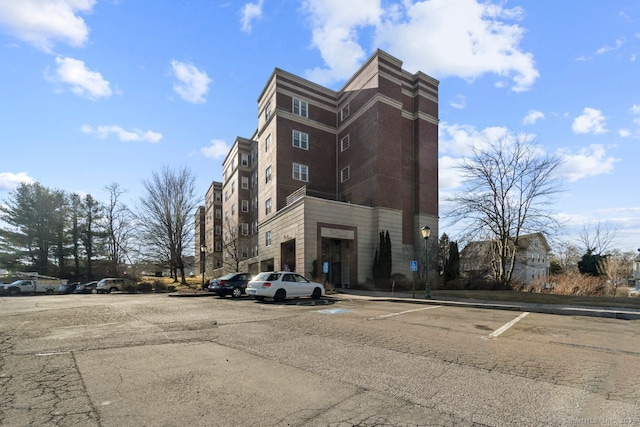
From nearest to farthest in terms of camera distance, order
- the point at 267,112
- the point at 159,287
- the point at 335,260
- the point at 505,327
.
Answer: the point at 505,327
the point at 335,260
the point at 159,287
the point at 267,112

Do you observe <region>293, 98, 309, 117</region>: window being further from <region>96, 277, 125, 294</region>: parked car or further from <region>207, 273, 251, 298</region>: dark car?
<region>96, 277, 125, 294</region>: parked car

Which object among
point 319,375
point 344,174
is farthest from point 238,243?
point 319,375

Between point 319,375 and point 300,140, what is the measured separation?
117ft

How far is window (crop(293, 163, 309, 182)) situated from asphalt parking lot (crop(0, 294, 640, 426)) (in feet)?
97.4

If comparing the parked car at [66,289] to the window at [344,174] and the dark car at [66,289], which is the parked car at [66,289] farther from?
the window at [344,174]

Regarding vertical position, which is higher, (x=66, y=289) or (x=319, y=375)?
(x=319, y=375)

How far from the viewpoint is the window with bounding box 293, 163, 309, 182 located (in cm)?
3938

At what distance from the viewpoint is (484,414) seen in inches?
165

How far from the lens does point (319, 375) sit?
5766mm

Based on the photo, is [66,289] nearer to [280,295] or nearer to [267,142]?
[267,142]

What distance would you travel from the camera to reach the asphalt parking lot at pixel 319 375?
4219 millimetres

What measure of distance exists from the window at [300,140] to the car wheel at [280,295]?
23.1 meters

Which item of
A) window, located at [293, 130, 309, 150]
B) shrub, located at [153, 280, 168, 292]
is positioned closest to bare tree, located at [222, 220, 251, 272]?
shrub, located at [153, 280, 168, 292]

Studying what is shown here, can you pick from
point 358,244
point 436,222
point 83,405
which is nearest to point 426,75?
point 436,222
